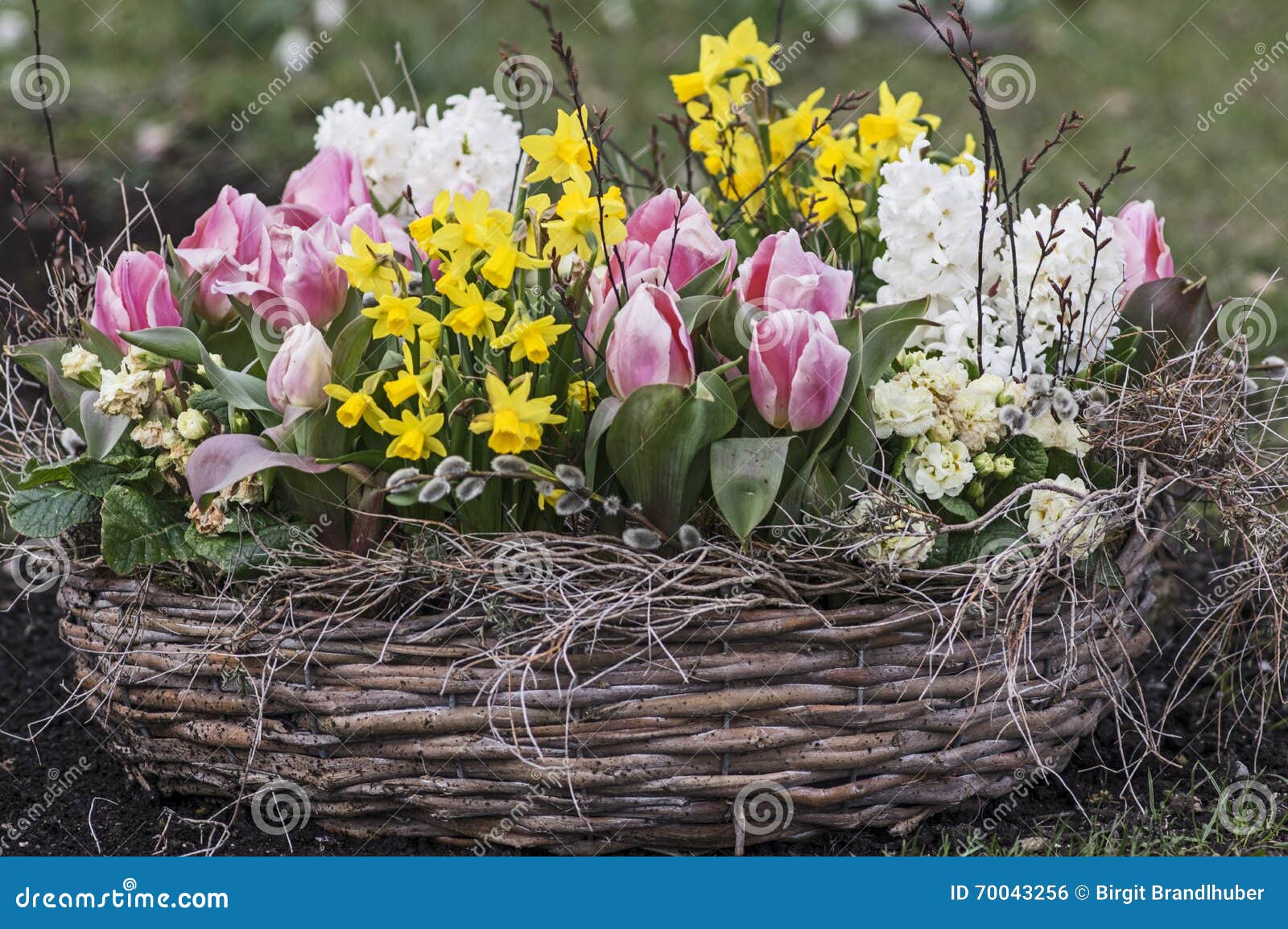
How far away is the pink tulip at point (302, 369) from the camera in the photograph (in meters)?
1.25

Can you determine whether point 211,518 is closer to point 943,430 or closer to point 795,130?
point 943,430

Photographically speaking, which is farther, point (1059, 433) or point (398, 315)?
point (1059, 433)

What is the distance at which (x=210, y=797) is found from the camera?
4.86 ft

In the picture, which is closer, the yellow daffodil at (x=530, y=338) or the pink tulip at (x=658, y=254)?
the yellow daffodil at (x=530, y=338)

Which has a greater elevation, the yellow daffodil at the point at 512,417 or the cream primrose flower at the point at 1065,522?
the yellow daffodil at the point at 512,417

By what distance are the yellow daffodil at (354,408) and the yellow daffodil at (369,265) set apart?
104 millimetres

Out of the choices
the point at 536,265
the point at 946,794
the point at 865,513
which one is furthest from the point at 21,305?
the point at 946,794

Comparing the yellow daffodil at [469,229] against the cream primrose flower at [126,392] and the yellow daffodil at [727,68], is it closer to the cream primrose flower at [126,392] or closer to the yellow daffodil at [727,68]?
the cream primrose flower at [126,392]

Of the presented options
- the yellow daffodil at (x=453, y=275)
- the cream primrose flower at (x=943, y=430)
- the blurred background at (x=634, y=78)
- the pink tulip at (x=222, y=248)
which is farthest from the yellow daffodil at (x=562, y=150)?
the blurred background at (x=634, y=78)

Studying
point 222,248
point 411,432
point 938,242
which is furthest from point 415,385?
point 938,242

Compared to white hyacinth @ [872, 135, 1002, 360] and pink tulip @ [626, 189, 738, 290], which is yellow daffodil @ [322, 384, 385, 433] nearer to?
pink tulip @ [626, 189, 738, 290]

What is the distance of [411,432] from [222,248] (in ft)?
1.34

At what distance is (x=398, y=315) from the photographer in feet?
3.92

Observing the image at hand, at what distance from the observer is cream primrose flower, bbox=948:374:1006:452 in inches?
Result: 51.8
